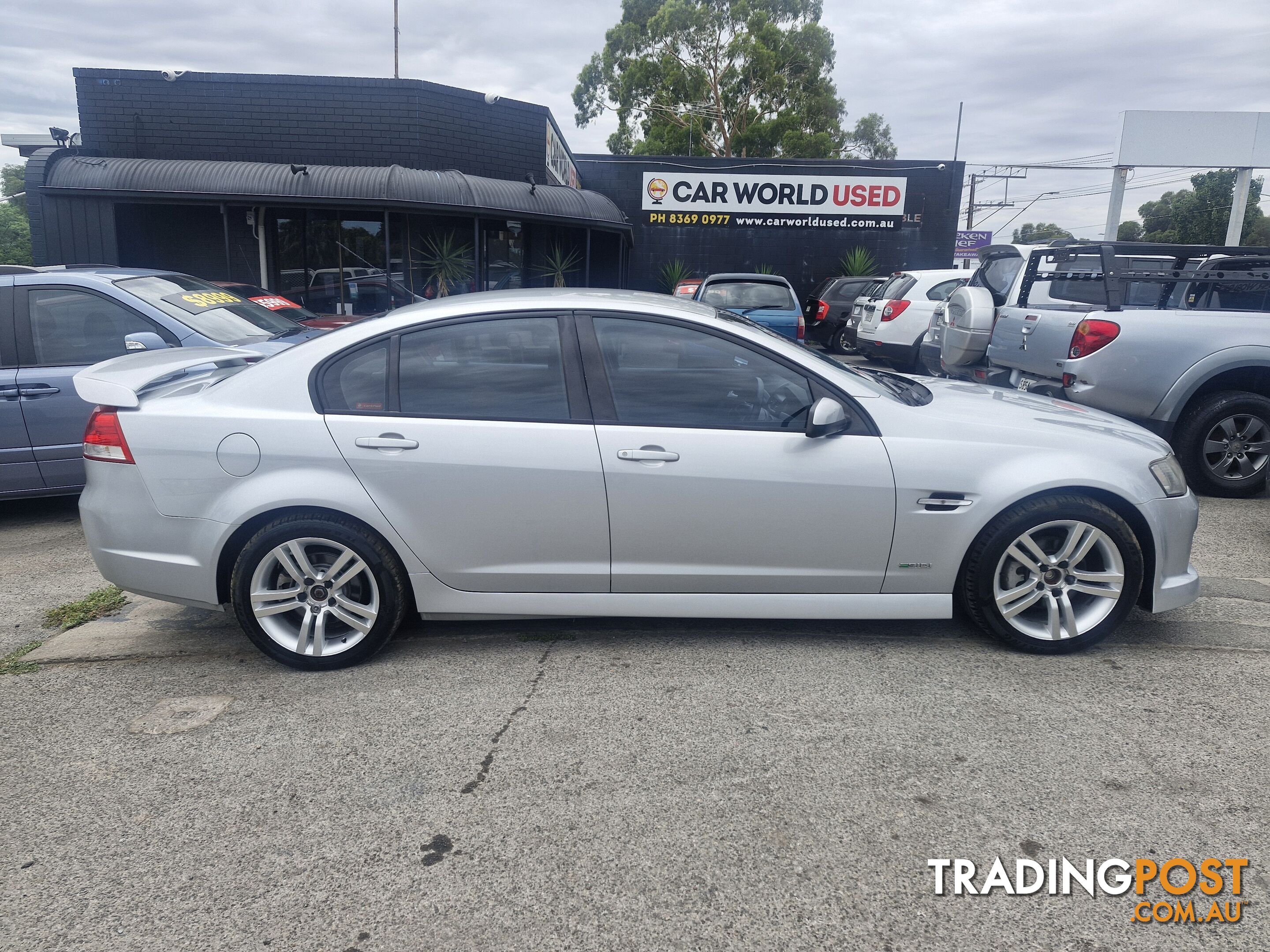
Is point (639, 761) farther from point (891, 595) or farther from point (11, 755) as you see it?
point (11, 755)

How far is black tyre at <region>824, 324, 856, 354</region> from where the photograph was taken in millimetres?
16484

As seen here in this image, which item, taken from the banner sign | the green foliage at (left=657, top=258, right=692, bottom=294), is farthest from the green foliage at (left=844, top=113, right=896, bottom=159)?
the green foliage at (left=657, top=258, right=692, bottom=294)

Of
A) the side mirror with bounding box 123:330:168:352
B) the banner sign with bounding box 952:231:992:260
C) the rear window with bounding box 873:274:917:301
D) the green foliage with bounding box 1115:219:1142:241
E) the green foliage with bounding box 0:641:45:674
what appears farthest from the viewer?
the green foliage with bounding box 1115:219:1142:241

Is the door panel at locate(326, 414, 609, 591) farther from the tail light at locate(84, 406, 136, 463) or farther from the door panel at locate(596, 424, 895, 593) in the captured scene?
the tail light at locate(84, 406, 136, 463)

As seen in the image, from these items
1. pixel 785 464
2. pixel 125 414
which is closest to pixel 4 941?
pixel 125 414

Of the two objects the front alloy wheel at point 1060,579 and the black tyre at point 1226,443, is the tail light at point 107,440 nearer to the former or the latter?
the front alloy wheel at point 1060,579

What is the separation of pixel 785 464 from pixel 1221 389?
180 inches

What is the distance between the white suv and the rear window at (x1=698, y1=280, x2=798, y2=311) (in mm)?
1371

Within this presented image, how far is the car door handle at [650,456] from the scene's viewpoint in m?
3.60

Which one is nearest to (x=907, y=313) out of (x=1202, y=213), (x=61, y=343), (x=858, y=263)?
(x=858, y=263)

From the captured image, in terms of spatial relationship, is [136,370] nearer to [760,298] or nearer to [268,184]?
[760,298]

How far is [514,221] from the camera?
57.5 ft

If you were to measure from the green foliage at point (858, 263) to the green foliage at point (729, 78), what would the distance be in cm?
1584

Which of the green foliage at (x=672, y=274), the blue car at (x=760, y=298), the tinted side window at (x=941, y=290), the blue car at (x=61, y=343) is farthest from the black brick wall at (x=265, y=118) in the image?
the blue car at (x=61, y=343)
